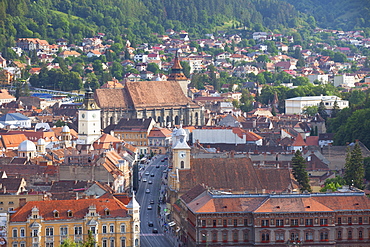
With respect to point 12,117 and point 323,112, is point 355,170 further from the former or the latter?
point 12,117

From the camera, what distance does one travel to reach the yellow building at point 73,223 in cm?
7850

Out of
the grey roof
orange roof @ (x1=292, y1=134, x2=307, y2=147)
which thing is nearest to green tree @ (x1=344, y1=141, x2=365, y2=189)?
orange roof @ (x1=292, y1=134, x2=307, y2=147)

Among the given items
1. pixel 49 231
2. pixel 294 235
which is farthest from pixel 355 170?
pixel 49 231

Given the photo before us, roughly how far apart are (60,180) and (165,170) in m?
21.2

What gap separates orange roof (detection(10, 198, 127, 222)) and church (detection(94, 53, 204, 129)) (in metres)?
81.2

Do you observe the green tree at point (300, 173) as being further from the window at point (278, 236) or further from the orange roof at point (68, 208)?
the orange roof at point (68, 208)

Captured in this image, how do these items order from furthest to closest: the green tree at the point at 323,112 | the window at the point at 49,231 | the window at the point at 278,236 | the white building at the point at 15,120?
the green tree at the point at 323,112 < the white building at the point at 15,120 < the window at the point at 278,236 < the window at the point at 49,231

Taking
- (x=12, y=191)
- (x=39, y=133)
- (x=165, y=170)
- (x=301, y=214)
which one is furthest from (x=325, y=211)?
(x=39, y=133)

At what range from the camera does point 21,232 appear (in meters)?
78.6

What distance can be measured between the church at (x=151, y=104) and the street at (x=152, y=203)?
30560 mm

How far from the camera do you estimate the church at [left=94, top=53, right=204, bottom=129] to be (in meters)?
165

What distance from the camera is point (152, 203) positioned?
332ft

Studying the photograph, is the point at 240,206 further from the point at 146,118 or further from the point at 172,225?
the point at 146,118

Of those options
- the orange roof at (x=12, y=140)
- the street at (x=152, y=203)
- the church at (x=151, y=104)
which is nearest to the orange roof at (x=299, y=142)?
the street at (x=152, y=203)
